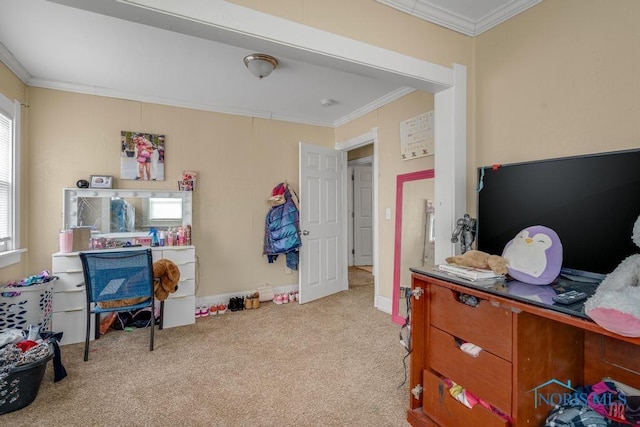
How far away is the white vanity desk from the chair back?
0.52 m

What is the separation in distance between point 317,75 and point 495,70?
4.82 feet

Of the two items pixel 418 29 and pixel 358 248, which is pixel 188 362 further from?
pixel 358 248

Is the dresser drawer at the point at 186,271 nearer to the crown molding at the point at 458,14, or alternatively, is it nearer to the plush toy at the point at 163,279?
the plush toy at the point at 163,279

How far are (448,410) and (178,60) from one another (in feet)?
10.1

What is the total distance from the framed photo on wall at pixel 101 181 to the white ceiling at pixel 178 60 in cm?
87

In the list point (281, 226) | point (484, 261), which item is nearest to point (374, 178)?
point (281, 226)

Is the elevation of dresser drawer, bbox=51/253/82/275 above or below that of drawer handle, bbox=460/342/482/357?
above

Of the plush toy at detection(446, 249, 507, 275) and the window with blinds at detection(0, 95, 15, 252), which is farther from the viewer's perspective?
the window with blinds at detection(0, 95, 15, 252)

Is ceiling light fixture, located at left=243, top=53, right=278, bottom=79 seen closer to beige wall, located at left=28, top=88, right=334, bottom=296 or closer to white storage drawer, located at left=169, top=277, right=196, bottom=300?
beige wall, located at left=28, top=88, right=334, bottom=296

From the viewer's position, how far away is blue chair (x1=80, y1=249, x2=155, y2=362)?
2.42 meters

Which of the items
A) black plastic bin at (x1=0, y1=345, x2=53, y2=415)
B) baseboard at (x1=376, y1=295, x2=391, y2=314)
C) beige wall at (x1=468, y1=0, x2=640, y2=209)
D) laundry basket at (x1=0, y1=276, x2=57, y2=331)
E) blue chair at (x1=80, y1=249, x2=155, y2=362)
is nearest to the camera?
beige wall at (x1=468, y1=0, x2=640, y2=209)

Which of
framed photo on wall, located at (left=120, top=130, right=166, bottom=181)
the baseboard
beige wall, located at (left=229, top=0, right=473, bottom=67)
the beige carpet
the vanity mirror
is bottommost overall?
the beige carpet

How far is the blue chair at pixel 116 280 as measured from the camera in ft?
7.95

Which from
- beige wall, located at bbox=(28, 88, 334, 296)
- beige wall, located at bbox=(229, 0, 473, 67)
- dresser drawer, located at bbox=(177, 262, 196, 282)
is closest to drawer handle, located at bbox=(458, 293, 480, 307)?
beige wall, located at bbox=(229, 0, 473, 67)
